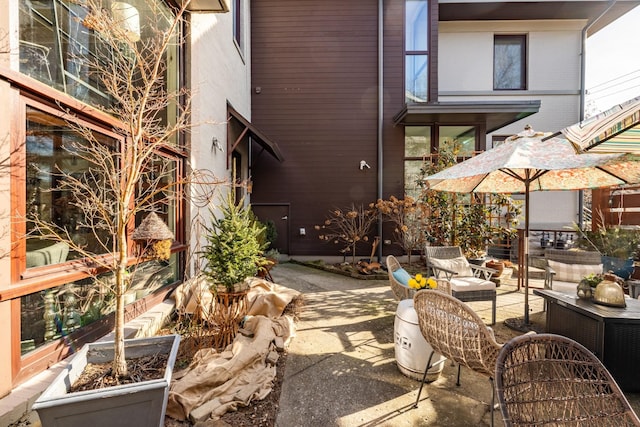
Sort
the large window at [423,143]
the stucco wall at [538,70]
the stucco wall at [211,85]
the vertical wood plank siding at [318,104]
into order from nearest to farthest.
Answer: the stucco wall at [211,85], the large window at [423,143], the vertical wood plank siding at [318,104], the stucco wall at [538,70]

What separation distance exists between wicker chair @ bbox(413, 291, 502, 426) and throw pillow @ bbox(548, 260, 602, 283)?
3.49 meters

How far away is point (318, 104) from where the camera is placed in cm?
809

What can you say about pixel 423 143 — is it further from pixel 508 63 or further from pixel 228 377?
pixel 228 377

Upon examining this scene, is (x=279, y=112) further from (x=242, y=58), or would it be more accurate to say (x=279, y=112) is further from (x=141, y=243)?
(x=141, y=243)

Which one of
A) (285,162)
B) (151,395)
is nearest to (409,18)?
(285,162)

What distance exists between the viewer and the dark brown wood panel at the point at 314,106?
26.0 feet

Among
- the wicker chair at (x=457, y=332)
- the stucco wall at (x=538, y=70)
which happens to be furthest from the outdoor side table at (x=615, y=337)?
the stucco wall at (x=538, y=70)

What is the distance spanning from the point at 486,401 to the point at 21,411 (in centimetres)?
318

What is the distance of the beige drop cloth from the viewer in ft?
6.63

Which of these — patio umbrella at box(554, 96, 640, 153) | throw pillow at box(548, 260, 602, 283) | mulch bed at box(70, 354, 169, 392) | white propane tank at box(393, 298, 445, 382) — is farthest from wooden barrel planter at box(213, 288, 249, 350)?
throw pillow at box(548, 260, 602, 283)

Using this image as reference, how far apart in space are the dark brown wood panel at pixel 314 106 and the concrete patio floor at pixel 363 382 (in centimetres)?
431

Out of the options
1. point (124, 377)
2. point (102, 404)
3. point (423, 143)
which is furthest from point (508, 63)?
point (102, 404)

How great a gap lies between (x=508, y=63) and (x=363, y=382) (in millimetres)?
11002

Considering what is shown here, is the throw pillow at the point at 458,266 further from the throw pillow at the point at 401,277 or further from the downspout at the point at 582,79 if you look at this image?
the downspout at the point at 582,79
